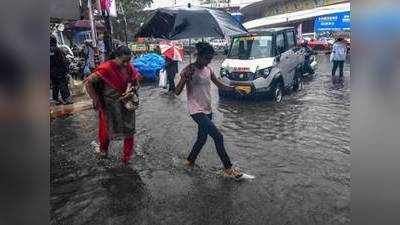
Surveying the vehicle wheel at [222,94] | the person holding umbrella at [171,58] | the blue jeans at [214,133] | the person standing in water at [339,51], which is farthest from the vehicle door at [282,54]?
the blue jeans at [214,133]

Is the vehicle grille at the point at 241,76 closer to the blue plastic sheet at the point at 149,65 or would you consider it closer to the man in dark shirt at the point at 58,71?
the man in dark shirt at the point at 58,71

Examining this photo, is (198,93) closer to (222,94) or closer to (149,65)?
(222,94)

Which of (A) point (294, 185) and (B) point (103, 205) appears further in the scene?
(A) point (294, 185)

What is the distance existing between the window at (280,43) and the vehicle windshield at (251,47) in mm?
256

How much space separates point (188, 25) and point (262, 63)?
5103 millimetres

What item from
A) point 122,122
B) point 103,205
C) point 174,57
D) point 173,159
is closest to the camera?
point 103,205

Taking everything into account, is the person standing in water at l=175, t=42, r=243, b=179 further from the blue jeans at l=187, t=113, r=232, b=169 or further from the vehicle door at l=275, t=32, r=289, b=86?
the vehicle door at l=275, t=32, r=289, b=86

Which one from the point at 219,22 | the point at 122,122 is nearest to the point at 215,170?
the point at 122,122

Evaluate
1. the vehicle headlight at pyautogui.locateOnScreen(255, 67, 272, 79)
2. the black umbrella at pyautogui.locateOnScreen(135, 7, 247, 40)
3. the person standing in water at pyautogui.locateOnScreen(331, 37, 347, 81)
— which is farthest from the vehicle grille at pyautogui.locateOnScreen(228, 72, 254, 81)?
the person standing in water at pyautogui.locateOnScreen(331, 37, 347, 81)

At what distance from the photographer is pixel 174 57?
41.8 ft

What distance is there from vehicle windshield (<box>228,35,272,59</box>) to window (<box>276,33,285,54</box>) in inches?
10.1

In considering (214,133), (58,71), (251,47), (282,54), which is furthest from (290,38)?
(214,133)
